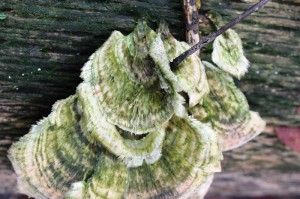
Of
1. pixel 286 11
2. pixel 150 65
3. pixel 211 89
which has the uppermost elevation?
pixel 286 11

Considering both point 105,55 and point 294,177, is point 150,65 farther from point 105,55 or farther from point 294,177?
point 294,177

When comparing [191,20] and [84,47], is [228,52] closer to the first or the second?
[191,20]

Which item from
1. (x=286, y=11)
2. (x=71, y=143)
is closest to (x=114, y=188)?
(x=71, y=143)

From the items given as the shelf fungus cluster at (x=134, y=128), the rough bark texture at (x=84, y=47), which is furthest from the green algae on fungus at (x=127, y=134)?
the rough bark texture at (x=84, y=47)

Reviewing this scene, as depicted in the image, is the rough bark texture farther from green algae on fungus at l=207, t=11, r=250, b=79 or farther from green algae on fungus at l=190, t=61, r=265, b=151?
green algae on fungus at l=190, t=61, r=265, b=151

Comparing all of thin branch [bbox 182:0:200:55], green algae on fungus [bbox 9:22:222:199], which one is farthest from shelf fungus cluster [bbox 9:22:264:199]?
thin branch [bbox 182:0:200:55]

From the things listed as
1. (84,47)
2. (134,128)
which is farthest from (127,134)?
(84,47)
